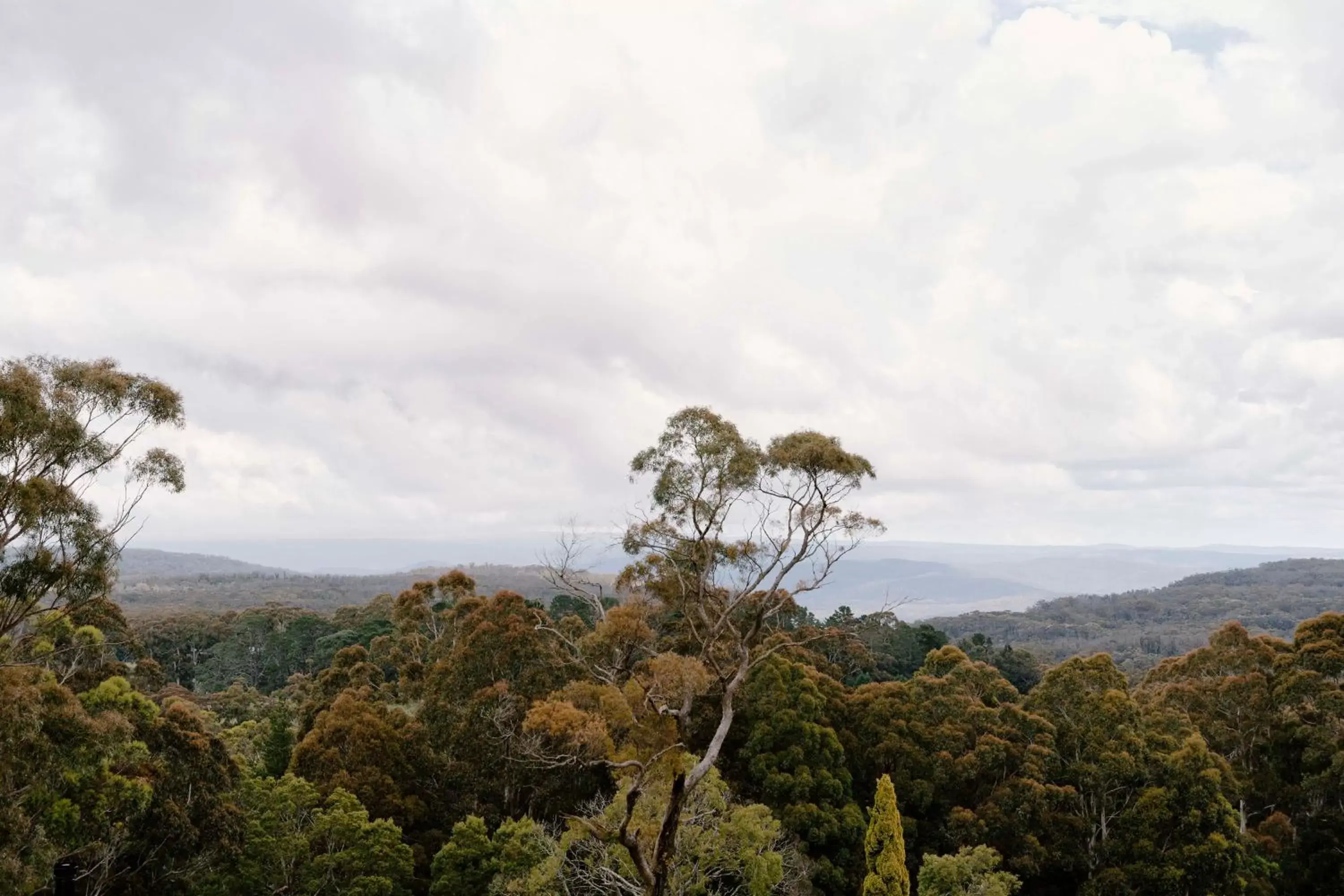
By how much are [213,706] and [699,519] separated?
34583 millimetres

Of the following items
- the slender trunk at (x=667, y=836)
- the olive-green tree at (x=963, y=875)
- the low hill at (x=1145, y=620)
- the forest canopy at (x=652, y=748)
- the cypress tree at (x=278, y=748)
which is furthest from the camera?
the low hill at (x=1145, y=620)

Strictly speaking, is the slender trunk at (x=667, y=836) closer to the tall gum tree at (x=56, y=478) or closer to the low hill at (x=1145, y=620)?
the tall gum tree at (x=56, y=478)

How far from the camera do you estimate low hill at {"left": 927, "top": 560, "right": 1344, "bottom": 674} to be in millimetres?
119625

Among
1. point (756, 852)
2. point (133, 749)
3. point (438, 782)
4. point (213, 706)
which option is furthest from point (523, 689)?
point (213, 706)

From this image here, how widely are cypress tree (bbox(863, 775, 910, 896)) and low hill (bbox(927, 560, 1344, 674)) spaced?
83719 mm

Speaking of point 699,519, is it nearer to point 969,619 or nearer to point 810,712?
point 810,712

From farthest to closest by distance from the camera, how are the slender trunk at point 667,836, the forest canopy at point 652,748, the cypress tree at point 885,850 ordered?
the cypress tree at point 885,850 → the forest canopy at point 652,748 → the slender trunk at point 667,836

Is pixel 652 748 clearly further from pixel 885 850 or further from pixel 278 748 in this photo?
pixel 278 748

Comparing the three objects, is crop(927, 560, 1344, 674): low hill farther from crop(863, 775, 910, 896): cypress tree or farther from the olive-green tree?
crop(863, 775, 910, 896): cypress tree

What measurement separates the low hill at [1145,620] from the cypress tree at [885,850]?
83.7 m

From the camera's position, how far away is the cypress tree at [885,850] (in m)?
16.8

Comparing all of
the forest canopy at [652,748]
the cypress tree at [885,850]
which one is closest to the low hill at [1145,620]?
the forest canopy at [652,748]

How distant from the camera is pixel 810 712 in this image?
22312mm

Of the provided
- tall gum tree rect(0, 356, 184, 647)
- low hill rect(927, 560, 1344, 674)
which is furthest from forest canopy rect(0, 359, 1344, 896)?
low hill rect(927, 560, 1344, 674)
